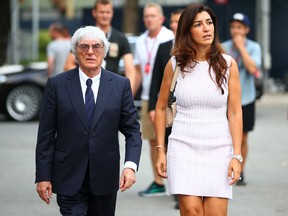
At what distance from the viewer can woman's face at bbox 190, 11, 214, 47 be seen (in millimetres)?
6059

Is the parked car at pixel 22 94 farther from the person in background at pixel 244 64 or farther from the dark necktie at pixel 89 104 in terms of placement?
the dark necktie at pixel 89 104

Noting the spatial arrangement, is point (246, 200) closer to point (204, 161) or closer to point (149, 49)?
point (149, 49)

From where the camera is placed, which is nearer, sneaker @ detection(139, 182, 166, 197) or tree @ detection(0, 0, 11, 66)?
sneaker @ detection(139, 182, 166, 197)

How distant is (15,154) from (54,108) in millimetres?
8157

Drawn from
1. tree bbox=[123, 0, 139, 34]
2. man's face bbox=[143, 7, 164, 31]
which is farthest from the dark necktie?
tree bbox=[123, 0, 139, 34]

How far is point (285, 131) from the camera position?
17062 mm

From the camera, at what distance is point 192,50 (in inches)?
240

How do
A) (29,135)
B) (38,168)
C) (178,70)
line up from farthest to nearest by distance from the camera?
(29,135)
(178,70)
(38,168)

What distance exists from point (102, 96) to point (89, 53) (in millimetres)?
266

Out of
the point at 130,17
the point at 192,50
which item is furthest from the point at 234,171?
the point at 130,17

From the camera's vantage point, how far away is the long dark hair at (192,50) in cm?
604

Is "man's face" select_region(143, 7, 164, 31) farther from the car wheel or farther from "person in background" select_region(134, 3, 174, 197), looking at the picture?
the car wheel

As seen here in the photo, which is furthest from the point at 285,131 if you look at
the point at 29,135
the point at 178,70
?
the point at 178,70

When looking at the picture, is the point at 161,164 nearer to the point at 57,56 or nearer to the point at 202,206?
the point at 202,206
